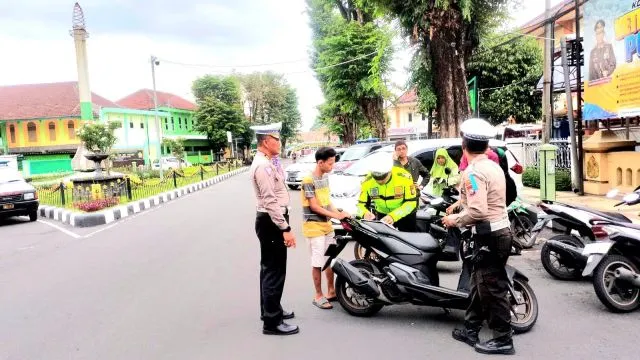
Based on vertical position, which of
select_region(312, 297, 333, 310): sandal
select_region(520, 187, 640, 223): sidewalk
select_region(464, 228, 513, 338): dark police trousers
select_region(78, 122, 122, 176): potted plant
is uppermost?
select_region(78, 122, 122, 176): potted plant

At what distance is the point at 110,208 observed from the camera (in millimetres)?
13984

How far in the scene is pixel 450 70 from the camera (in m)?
12.9

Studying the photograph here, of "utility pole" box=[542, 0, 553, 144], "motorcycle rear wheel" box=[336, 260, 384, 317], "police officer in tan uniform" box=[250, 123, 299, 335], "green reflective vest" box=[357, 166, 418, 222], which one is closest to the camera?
"police officer in tan uniform" box=[250, 123, 299, 335]

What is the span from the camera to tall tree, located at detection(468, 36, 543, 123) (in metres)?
30.6

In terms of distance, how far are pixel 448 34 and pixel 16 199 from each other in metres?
12.2

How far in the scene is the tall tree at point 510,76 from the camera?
30578 millimetres

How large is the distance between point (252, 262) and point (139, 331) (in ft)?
8.40

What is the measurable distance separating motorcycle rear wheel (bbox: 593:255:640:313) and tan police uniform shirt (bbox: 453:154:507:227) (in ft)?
4.92

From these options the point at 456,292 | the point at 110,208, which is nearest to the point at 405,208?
the point at 456,292

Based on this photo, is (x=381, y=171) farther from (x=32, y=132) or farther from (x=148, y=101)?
(x=148, y=101)

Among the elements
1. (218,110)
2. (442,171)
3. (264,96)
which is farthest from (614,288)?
(264,96)

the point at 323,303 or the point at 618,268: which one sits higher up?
the point at 618,268

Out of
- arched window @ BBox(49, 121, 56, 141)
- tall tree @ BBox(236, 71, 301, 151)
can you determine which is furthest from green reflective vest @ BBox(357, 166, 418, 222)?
tall tree @ BBox(236, 71, 301, 151)

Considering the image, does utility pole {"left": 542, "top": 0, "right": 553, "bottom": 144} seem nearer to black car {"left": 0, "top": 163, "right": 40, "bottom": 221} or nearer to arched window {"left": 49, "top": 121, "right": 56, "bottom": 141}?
black car {"left": 0, "top": 163, "right": 40, "bottom": 221}
